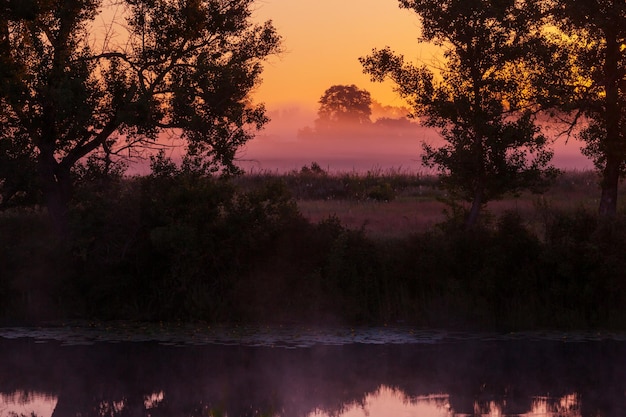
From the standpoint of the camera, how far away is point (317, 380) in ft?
50.9

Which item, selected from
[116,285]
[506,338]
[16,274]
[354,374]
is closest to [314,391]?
Result: [354,374]

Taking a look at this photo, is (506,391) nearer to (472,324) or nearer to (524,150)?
(472,324)

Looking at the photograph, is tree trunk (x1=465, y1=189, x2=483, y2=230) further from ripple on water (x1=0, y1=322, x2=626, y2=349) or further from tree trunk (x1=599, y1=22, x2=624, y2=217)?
ripple on water (x1=0, y1=322, x2=626, y2=349)

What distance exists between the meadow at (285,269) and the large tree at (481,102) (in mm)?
2720

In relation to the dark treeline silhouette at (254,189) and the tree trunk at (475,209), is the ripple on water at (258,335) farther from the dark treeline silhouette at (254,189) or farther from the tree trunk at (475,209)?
the tree trunk at (475,209)

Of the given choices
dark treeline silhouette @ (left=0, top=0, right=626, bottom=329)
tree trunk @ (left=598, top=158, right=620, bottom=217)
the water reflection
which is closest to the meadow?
dark treeline silhouette @ (left=0, top=0, right=626, bottom=329)

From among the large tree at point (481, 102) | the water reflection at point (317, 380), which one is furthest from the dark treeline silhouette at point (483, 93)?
the water reflection at point (317, 380)

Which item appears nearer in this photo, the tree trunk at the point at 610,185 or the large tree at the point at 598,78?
the large tree at the point at 598,78

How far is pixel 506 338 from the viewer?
20.1m

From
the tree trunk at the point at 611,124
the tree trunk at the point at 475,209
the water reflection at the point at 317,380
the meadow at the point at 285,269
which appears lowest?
the water reflection at the point at 317,380

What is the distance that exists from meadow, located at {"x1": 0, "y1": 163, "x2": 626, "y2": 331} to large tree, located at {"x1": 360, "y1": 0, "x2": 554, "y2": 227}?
2.72 m

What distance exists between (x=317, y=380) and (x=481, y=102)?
12846 mm

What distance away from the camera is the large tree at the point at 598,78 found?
29.6m

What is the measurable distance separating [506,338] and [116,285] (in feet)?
28.6
